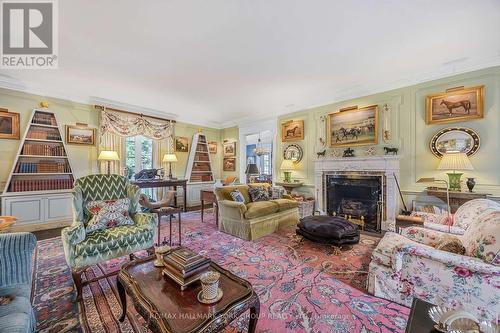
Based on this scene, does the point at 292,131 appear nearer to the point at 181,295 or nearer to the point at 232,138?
the point at 232,138

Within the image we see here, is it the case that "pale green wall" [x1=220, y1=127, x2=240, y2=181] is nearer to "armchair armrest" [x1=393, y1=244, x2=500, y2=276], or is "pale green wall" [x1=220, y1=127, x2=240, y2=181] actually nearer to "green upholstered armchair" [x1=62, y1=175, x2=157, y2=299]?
"green upholstered armchair" [x1=62, y1=175, x2=157, y2=299]

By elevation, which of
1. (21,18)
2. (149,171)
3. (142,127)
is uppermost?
(21,18)

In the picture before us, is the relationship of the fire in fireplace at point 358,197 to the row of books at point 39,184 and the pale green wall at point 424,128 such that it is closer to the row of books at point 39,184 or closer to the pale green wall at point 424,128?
the pale green wall at point 424,128

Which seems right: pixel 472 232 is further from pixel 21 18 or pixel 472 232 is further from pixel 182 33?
pixel 21 18

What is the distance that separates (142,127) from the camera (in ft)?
18.1

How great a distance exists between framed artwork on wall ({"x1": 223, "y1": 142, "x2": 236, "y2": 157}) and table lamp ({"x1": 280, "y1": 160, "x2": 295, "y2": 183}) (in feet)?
7.10

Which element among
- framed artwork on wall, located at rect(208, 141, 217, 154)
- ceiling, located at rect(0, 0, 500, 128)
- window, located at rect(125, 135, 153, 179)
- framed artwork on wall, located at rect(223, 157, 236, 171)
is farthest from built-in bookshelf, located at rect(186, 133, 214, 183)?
ceiling, located at rect(0, 0, 500, 128)

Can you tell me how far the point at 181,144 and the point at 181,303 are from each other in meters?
5.69

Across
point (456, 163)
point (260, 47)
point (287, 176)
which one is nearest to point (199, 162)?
point (287, 176)

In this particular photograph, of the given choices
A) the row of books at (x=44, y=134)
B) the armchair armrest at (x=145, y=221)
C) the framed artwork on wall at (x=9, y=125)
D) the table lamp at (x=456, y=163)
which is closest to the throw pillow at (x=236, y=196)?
the armchair armrest at (x=145, y=221)

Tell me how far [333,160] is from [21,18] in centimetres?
540

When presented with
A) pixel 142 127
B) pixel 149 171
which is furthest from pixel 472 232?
pixel 142 127

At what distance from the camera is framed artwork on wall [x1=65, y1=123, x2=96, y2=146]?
4.56 m

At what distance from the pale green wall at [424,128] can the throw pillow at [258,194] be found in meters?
1.85
